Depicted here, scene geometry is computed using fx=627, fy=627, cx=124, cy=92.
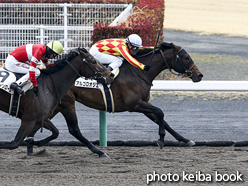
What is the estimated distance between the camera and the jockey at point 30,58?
7.84m

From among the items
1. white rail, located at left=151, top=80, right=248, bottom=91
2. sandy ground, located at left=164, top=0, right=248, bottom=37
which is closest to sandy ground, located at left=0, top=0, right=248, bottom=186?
white rail, located at left=151, top=80, right=248, bottom=91

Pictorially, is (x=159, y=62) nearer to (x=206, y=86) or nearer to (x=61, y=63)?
(x=61, y=63)

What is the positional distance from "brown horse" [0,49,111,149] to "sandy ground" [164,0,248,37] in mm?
17574

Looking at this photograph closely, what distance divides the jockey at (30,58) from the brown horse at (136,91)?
1.09 m

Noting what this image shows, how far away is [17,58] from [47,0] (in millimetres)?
11864

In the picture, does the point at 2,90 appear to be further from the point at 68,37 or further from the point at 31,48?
the point at 68,37

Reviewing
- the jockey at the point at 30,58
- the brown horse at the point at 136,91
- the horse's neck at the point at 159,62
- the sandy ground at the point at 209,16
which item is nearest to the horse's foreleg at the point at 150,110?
the brown horse at the point at 136,91

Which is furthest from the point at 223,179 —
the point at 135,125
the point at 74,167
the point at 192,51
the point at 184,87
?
the point at 192,51

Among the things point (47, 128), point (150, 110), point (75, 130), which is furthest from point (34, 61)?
point (150, 110)

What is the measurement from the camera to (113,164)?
8.31m

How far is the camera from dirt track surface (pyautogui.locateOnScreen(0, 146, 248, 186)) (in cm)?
734

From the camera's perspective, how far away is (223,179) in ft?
24.2

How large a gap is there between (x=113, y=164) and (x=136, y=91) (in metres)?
1.31

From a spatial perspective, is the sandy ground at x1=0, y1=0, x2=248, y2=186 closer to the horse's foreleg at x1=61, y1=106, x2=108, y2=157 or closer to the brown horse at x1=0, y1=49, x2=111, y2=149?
the horse's foreleg at x1=61, y1=106, x2=108, y2=157
